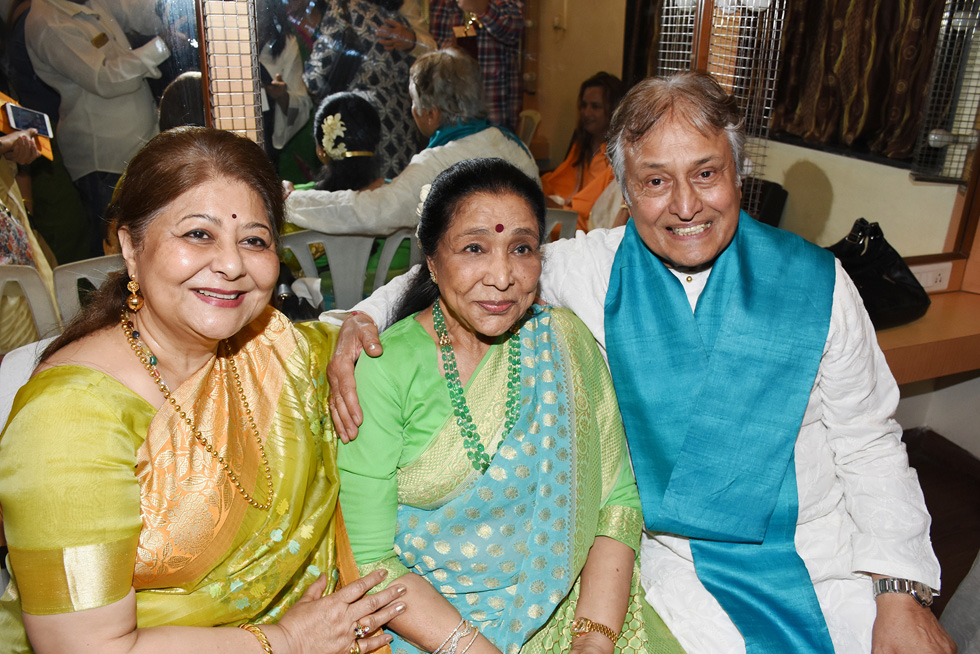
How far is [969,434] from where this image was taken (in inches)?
138

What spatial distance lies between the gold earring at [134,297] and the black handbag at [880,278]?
9.41ft

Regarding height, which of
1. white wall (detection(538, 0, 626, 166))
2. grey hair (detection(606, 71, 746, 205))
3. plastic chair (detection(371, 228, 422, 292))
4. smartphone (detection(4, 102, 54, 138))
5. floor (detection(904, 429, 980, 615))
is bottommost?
floor (detection(904, 429, 980, 615))

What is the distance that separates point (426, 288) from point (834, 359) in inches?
39.3

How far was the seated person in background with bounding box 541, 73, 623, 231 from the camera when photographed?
3195mm

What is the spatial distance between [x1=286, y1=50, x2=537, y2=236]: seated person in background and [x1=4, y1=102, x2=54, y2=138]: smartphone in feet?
2.83

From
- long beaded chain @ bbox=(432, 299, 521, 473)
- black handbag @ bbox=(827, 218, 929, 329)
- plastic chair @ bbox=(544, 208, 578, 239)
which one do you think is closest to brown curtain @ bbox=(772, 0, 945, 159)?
black handbag @ bbox=(827, 218, 929, 329)

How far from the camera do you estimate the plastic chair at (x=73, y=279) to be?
237 cm

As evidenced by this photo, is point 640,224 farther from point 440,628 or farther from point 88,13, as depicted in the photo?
point 88,13

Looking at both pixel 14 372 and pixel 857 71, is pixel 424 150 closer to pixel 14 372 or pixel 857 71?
pixel 14 372

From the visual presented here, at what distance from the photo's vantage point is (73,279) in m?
2.38

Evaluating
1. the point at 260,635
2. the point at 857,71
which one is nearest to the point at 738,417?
the point at 260,635

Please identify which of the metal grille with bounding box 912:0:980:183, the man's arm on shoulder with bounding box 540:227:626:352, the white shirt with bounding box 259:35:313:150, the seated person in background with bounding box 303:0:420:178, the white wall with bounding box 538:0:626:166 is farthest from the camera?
the metal grille with bounding box 912:0:980:183

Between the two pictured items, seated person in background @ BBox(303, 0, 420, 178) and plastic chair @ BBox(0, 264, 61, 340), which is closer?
plastic chair @ BBox(0, 264, 61, 340)

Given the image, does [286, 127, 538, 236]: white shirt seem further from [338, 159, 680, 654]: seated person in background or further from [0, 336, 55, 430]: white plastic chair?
[338, 159, 680, 654]: seated person in background
